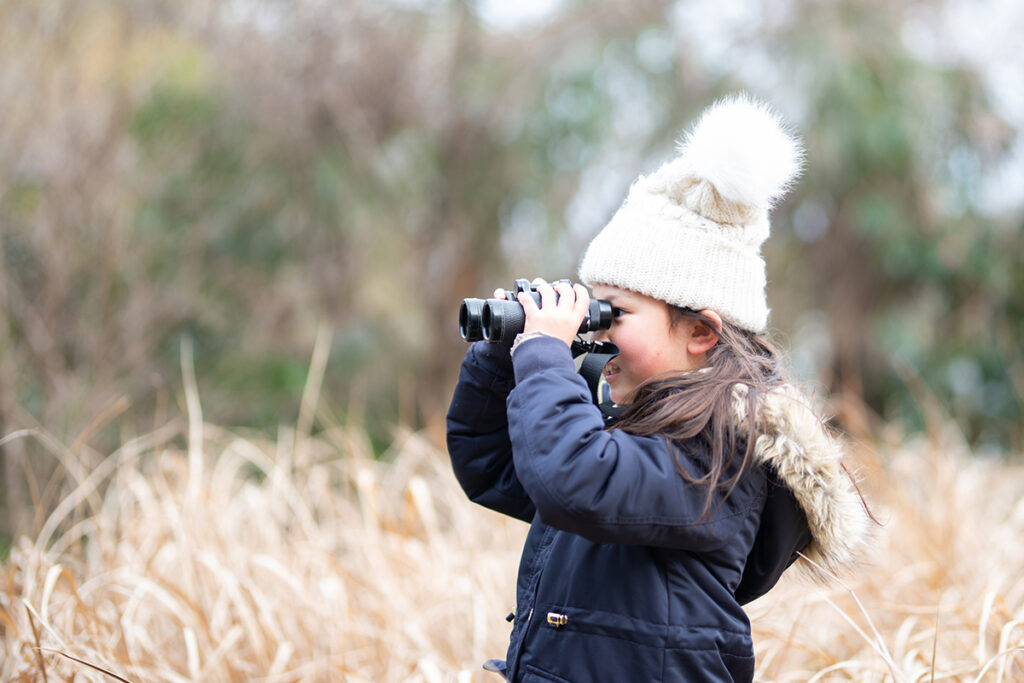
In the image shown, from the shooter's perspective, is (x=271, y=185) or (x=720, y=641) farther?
(x=271, y=185)

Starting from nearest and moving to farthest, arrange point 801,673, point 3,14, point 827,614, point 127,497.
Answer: point 801,673 → point 827,614 → point 127,497 → point 3,14

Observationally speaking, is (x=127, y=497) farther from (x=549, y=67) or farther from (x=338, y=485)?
(x=549, y=67)

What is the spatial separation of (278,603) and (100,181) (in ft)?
9.23

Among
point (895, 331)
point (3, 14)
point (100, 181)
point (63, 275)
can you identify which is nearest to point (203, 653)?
point (63, 275)

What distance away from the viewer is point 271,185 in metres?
5.95

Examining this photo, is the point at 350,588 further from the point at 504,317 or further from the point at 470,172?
the point at 470,172

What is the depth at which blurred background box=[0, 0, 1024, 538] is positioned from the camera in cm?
539

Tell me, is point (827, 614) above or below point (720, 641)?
below

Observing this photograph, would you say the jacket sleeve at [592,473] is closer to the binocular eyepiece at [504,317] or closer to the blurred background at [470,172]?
the binocular eyepiece at [504,317]

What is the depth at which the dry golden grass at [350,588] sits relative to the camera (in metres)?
2.44

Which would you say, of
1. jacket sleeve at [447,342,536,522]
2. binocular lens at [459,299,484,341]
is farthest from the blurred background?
binocular lens at [459,299,484,341]

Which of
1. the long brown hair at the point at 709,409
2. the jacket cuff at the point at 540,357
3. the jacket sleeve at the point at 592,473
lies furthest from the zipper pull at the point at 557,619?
the jacket cuff at the point at 540,357

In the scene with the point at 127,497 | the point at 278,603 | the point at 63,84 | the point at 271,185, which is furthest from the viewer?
the point at 271,185

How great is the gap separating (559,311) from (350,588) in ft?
6.03
